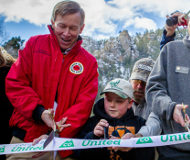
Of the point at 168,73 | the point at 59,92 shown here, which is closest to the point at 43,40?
the point at 59,92

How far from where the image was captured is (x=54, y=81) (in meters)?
2.52

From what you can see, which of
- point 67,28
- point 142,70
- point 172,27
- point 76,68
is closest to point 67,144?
point 76,68

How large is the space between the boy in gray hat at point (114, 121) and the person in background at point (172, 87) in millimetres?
294

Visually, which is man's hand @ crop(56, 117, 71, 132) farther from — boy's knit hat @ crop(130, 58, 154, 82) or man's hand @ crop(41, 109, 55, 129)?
boy's knit hat @ crop(130, 58, 154, 82)

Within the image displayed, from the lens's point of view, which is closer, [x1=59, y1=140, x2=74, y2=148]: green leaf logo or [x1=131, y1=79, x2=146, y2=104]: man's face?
[x1=59, y1=140, x2=74, y2=148]: green leaf logo

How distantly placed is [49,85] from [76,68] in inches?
16.2

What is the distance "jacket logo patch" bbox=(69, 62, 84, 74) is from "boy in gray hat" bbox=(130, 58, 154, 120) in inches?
47.1

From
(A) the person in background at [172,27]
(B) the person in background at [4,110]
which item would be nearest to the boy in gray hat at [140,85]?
(A) the person in background at [172,27]

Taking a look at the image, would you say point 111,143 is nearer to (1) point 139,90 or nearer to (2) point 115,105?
(2) point 115,105

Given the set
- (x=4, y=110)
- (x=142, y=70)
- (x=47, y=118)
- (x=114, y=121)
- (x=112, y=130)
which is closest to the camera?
(x=47, y=118)

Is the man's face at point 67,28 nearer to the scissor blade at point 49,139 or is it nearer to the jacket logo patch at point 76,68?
the jacket logo patch at point 76,68

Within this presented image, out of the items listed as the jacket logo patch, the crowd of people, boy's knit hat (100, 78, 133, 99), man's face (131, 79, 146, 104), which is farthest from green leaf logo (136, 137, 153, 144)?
man's face (131, 79, 146, 104)

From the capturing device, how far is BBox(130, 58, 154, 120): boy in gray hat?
134 inches

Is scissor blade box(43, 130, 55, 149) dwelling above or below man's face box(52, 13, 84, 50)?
below
